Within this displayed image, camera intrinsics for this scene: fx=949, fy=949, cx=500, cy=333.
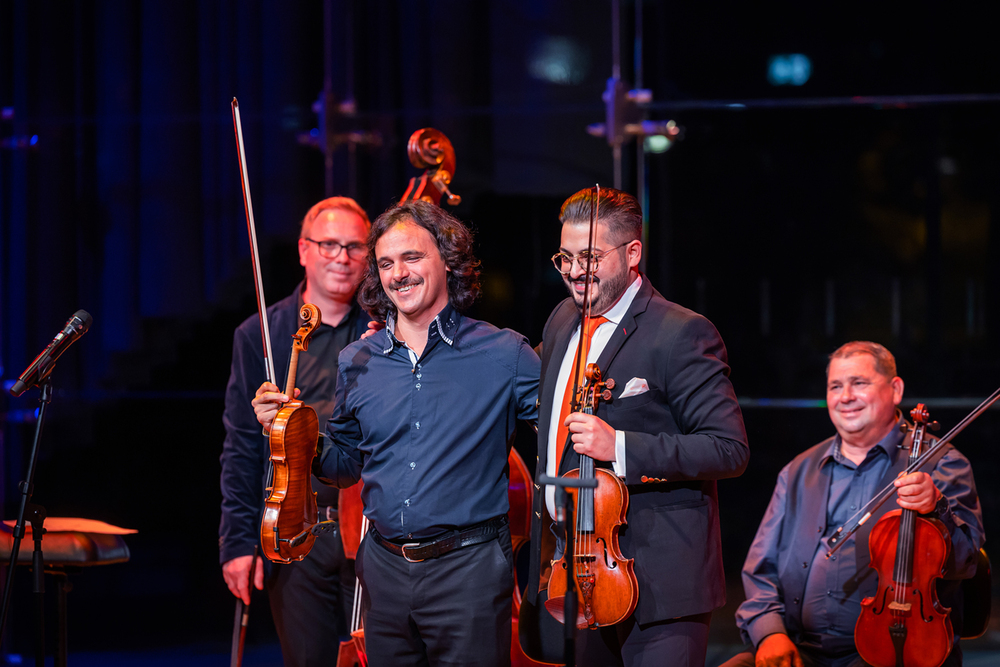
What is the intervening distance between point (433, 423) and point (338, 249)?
3.28 feet

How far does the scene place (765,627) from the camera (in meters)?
2.80

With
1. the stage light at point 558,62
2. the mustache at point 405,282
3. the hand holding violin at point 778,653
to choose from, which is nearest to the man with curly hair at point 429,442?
the mustache at point 405,282

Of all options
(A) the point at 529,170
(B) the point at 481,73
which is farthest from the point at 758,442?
(B) the point at 481,73

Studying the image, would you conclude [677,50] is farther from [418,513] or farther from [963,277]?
[418,513]

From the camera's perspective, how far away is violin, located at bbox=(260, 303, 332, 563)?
2.03 m

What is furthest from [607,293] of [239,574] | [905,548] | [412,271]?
[239,574]

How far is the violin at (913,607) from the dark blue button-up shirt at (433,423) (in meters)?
1.15

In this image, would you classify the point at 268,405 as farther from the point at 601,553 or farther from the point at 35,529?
the point at 35,529

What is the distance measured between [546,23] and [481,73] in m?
0.33

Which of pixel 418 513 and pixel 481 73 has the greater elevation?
pixel 481 73

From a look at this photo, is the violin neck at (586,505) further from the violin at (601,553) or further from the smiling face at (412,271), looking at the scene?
the smiling face at (412,271)

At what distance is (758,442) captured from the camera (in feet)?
12.7

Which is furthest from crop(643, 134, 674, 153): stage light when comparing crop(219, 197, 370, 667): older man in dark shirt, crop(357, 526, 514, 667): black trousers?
crop(357, 526, 514, 667): black trousers

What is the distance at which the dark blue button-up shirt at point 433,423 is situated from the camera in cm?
208
